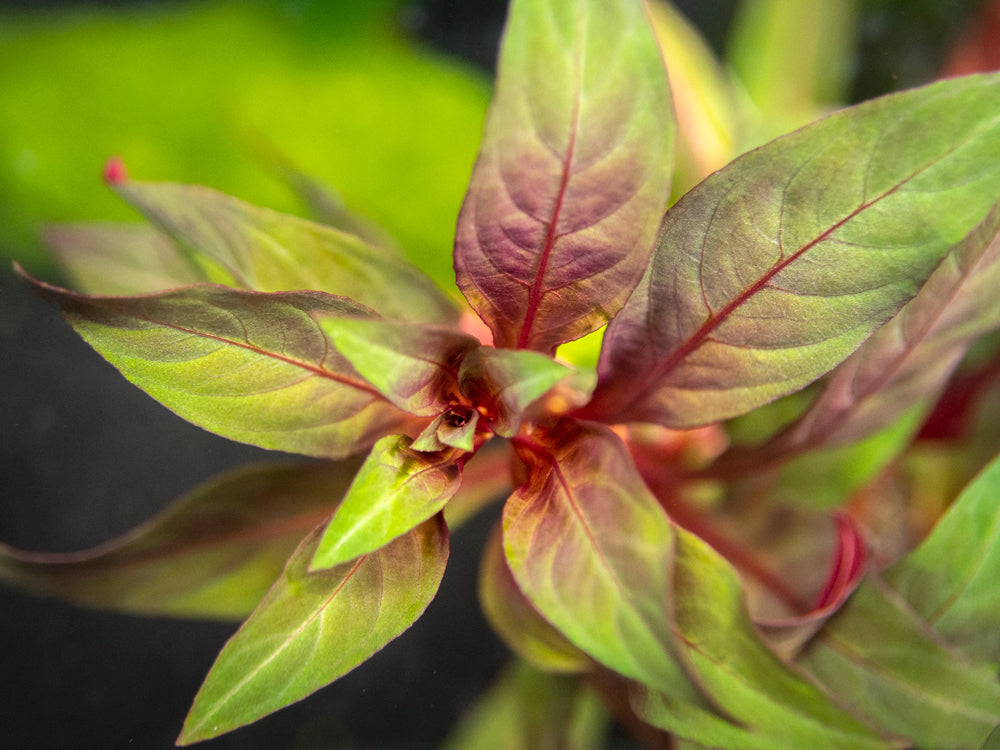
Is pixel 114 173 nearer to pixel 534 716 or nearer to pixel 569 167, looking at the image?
pixel 569 167

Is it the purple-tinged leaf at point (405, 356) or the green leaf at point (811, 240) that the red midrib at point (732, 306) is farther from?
the purple-tinged leaf at point (405, 356)

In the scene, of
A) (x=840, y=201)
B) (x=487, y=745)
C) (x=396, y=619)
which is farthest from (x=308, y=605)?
(x=487, y=745)

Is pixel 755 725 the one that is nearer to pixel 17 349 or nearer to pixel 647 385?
pixel 647 385

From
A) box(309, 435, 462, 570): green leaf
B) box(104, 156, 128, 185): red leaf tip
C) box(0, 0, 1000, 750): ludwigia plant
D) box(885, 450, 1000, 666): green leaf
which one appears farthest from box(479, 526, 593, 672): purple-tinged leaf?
box(104, 156, 128, 185): red leaf tip

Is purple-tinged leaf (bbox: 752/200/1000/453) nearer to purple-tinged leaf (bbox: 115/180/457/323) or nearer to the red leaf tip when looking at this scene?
purple-tinged leaf (bbox: 115/180/457/323)

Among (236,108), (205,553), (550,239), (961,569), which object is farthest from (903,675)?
(236,108)

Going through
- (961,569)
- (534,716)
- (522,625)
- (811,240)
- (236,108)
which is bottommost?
(534,716)
